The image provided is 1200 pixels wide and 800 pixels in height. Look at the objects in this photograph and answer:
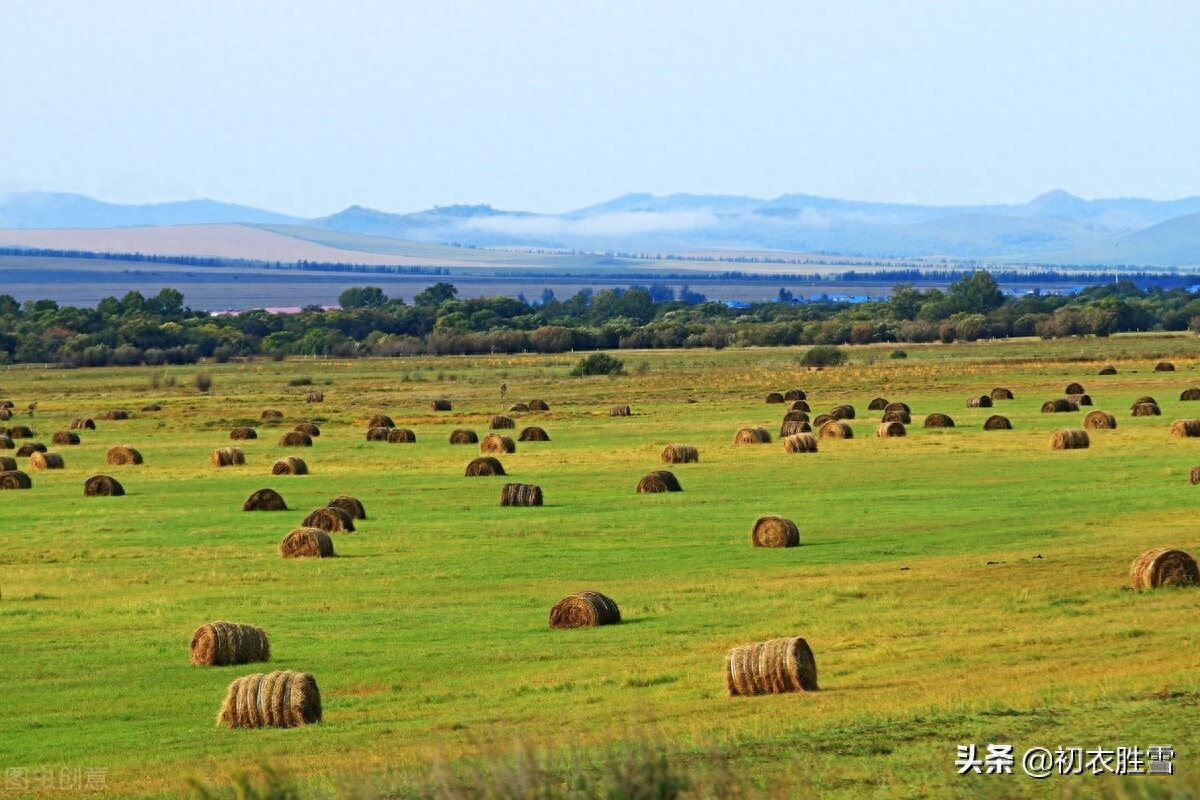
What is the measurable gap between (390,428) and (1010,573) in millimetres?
40372

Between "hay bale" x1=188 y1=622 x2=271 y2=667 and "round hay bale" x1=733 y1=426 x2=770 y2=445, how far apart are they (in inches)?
1363

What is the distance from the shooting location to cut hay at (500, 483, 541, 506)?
40250 millimetres

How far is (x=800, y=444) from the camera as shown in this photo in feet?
170

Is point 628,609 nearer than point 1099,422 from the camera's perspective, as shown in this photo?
Yes

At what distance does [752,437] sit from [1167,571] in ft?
104

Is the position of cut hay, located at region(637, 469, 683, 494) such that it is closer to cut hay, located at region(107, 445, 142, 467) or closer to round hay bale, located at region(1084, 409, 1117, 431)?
round hay bale, located at region(1084, 409, 1117, 431)

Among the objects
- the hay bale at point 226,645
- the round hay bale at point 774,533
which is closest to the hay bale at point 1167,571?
the round hay bale at point 774,533

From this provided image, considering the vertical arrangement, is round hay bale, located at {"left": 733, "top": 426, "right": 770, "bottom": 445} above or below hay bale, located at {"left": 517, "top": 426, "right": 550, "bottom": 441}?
above

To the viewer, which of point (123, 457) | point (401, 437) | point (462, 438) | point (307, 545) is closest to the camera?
point (307, 545)

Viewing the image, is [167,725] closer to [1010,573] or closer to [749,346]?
[1010,573]

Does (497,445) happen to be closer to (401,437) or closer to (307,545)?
(401,437)

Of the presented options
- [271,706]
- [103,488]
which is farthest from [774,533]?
[103,488]

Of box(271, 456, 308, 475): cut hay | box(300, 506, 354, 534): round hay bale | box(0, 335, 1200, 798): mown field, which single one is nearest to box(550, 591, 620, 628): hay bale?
box(0, 335, 1200, 798): mown field

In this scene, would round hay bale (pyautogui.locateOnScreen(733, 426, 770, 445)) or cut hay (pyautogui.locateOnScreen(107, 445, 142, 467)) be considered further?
round hay bale (pyautogui.locateOnScreen(733, 426, 770, 445))
